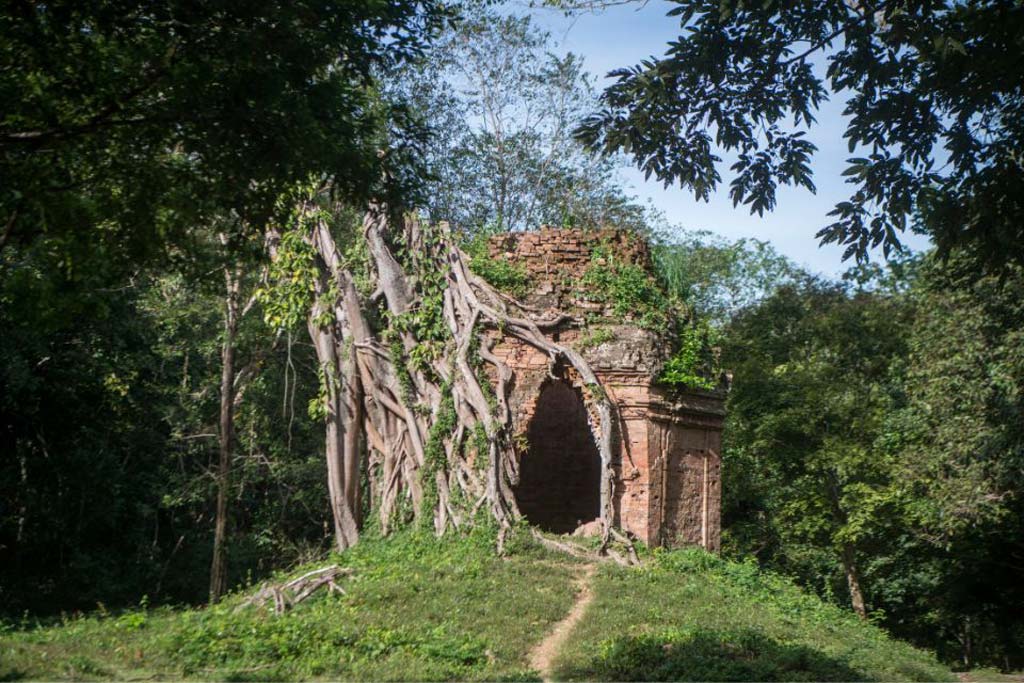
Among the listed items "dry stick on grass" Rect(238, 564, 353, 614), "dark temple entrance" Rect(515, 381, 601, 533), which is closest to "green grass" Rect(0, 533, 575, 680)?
"dry stick on grass" Rect(238, 564, 353, 614)

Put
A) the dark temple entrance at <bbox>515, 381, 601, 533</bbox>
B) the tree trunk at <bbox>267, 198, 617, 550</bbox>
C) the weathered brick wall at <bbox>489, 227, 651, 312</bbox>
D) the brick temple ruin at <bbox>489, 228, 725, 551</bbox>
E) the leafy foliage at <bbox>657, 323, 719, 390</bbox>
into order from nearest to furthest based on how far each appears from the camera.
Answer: the tree trunk at <bbox>267, 198, 617, 550</bbox>
the brick temple ruin at <bbox>489, 228, 725, 551</bbox>
the leafy foliage at <bbox>657, 323, 719, 390</bbox>
the weathered brick wall at <bbox>489, 227, 651, 312</bbox>
the dark temple entrance at <bbox>515, 381, 601, 533</bbox>

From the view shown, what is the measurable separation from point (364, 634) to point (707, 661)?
3.18 metres

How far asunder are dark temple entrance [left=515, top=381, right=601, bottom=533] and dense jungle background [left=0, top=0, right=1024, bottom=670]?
2.67m

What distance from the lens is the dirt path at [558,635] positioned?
31.0 feet

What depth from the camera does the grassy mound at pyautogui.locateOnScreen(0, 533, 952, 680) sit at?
891cm

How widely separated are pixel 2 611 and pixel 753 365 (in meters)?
13.8

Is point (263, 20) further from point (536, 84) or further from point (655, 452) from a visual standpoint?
point (536, 84)

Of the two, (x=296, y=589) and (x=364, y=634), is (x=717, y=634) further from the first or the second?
(x=296, y=589)

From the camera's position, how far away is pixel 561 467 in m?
17.6

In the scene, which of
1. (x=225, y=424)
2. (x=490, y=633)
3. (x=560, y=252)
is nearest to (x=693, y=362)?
(x=560, y=252)

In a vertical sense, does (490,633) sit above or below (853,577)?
above

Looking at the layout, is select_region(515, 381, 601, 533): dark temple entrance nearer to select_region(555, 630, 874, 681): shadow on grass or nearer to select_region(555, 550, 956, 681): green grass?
select_region(555, 550, 956, 681): green grass

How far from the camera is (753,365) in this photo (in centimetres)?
2016

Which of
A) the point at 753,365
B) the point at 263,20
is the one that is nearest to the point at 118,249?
the point at 263,20
